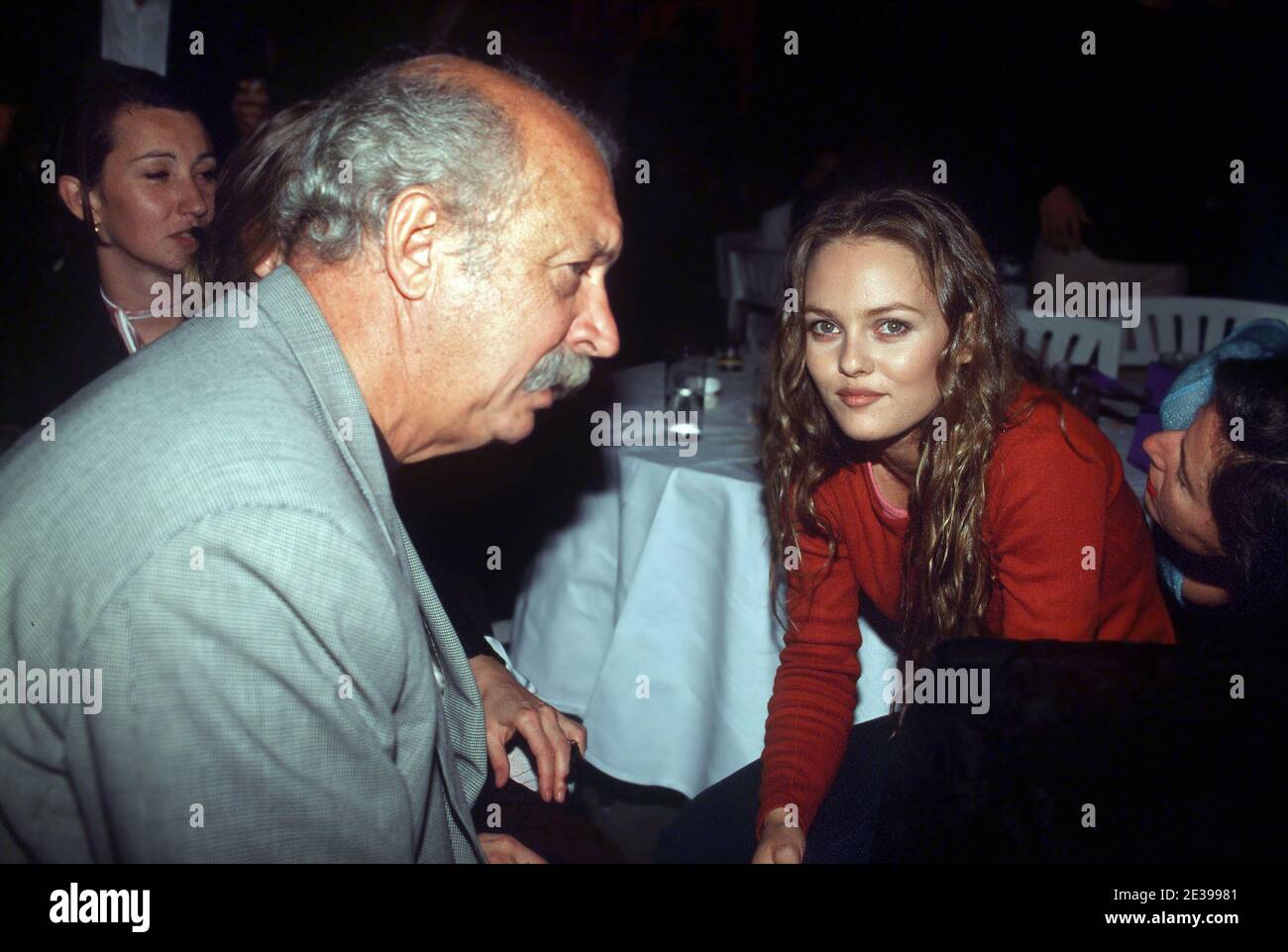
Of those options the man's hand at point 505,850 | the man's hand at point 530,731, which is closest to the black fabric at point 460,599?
the man's hand at point 530,731

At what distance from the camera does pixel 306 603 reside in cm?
81

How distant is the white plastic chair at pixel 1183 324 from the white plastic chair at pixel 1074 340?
0.84ft

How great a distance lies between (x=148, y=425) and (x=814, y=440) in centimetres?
121

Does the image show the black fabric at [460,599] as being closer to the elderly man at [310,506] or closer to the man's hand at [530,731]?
the man's hand at [530,731]

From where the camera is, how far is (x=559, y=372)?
1.23 metres

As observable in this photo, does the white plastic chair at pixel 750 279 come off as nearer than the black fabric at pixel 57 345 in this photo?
No

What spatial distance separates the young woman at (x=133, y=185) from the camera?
229cm

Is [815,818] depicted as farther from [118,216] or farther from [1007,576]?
[118,216]

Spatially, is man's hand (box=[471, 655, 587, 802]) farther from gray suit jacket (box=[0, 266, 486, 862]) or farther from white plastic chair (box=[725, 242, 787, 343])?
white plastic chair (box=[725, 242, 787, 343])

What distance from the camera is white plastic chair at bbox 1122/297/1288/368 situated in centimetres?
338

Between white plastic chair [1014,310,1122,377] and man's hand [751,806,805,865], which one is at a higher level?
white plastic chair [1014,310,1122,377]

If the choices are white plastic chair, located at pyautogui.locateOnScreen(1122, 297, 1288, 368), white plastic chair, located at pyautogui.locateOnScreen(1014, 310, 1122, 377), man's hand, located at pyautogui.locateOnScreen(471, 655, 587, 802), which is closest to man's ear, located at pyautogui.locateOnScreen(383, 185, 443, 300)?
man's hand, located at pyautogui.locateOnScreen(471, 655, 587, 802)

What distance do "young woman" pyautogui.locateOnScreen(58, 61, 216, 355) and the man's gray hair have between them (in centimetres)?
142

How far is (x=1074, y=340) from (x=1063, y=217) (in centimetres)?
83
